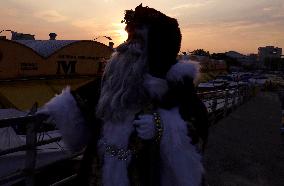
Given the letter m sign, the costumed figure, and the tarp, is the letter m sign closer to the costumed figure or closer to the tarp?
the tarp

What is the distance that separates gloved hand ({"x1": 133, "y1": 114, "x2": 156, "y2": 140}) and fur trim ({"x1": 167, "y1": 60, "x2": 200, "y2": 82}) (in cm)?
30

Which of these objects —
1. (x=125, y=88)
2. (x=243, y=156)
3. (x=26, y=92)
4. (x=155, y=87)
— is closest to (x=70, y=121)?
(x=125, y=88)

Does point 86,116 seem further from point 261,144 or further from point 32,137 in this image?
point 261,144

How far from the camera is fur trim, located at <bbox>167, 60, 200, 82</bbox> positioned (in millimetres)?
2545

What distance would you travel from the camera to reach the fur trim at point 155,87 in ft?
8.15

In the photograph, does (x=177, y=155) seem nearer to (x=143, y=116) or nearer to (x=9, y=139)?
(x=143, y=116)

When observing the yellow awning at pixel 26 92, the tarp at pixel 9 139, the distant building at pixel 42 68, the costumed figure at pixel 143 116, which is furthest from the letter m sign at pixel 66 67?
the costumed figure at pixel 143 116

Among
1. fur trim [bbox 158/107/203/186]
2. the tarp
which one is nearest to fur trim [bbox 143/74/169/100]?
fur trim [bbox 158/107/203/186]

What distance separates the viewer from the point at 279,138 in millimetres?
11461

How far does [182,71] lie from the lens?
2.57 meters

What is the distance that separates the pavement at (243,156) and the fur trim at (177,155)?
3.92 metres

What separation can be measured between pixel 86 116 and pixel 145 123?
45cm

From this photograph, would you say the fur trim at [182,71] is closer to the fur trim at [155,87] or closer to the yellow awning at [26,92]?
the fur trim at [155,87]

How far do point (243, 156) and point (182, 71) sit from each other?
20.2ft
